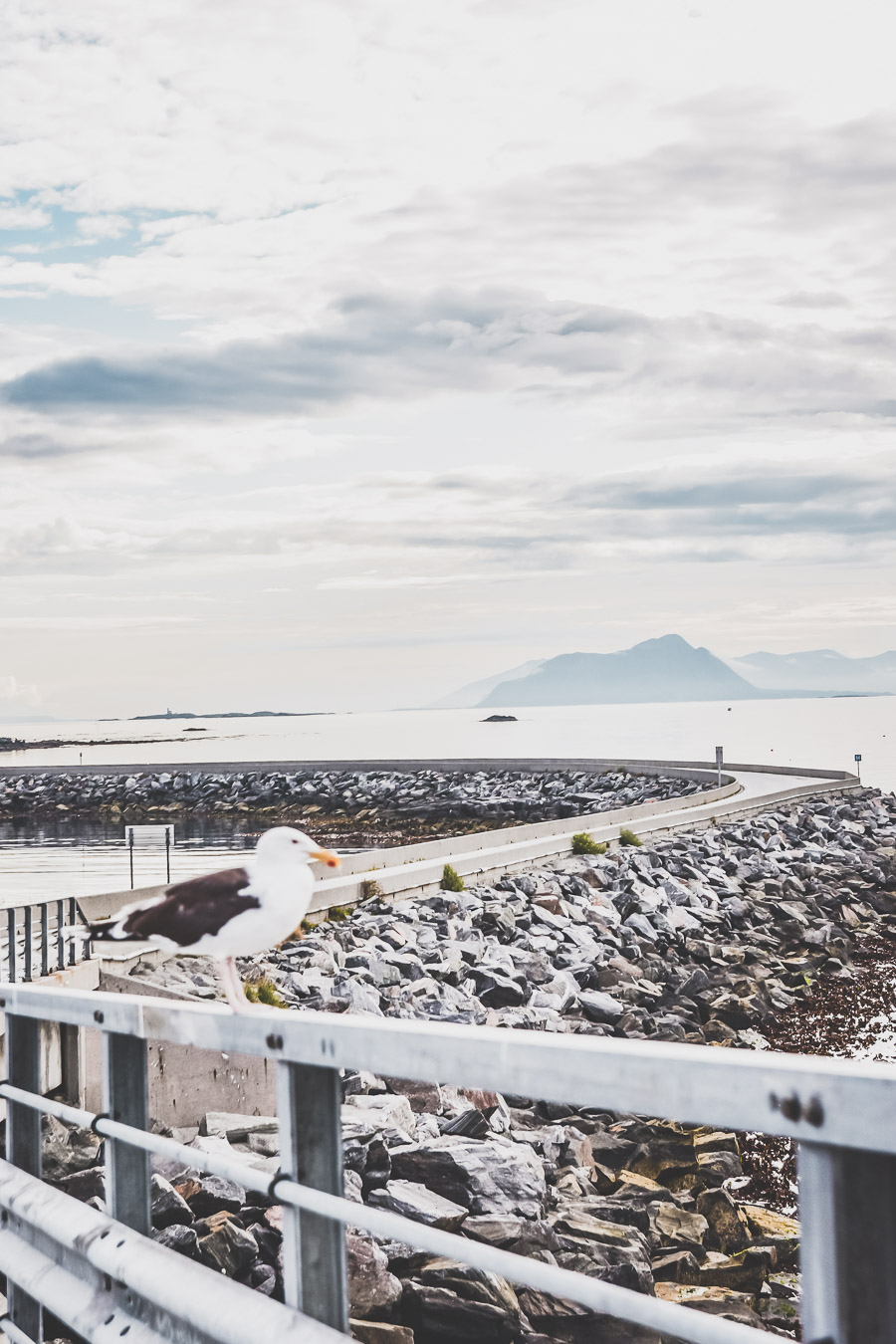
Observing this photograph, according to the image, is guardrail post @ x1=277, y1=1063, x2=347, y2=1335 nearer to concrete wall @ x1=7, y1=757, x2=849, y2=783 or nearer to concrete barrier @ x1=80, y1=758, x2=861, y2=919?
concrete barrier @ x1=80, y1=758, x2=861, y2=919

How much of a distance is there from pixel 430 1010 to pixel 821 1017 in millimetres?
5271

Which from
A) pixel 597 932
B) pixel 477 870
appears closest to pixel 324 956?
pixel 597 932

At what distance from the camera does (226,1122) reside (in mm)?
7246

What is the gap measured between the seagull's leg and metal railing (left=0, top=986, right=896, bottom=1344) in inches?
1.6

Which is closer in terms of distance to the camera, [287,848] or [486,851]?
[287,848]

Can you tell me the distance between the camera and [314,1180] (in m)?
2.48

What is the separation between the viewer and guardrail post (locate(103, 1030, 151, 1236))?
126 inches

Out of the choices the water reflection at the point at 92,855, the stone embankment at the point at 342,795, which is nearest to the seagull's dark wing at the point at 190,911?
the water reflection at the point at 92,855

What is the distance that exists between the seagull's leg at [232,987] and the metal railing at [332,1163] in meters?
0.04

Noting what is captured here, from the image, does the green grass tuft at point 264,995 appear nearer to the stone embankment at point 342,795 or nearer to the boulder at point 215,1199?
the boulder at point 215,1199

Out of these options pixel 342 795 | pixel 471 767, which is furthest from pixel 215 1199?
pixel 471 767

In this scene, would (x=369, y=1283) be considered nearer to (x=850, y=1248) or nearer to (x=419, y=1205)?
(x=419, y=1205)

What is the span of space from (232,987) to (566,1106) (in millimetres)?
7567

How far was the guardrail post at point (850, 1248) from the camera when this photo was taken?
1534mm
